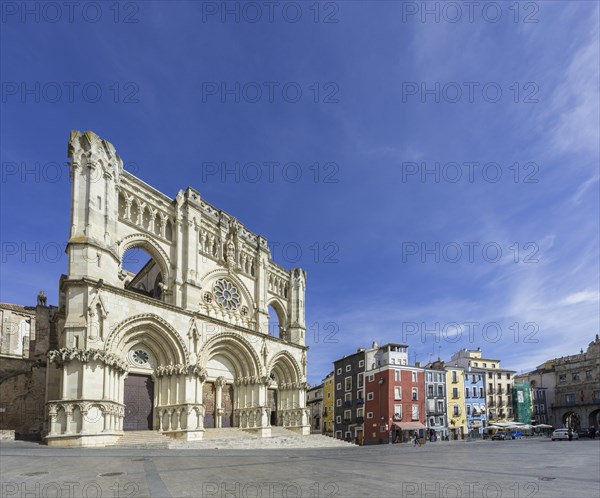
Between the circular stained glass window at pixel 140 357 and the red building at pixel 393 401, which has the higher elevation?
the circular stained glass window at pixel 140 357

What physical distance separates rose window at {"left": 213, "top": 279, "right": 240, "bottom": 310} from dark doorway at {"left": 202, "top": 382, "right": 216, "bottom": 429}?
621 centimetres

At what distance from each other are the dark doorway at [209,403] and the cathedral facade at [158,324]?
98 mm

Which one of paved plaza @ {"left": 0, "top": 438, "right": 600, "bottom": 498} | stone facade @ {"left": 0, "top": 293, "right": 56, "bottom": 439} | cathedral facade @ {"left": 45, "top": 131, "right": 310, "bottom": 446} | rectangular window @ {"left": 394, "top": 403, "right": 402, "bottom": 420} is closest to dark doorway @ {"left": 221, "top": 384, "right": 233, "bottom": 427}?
cathedral facade @ {"left": 45, "top": 131, "right": 310, "bottom": 446}

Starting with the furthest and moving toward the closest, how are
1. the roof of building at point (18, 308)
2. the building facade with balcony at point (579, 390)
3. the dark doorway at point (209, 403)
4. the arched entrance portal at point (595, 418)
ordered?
the arched entrance portal at point (595, 418), the building facade with balcony at point (579, 390), the roof of building at point (18, 308), the dark doorway at point (209, 403)

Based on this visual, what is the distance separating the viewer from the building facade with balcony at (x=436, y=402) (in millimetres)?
67625

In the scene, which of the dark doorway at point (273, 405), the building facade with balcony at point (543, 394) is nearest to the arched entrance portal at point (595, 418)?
the building facade with balcony at point (543, 394)

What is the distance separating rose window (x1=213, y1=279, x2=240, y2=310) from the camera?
3785 centimetres

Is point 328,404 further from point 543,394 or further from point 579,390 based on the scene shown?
point 579,390

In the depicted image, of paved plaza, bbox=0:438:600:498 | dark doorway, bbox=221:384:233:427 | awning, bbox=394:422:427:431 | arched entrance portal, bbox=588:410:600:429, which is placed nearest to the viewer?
Result: paved plaza, bbox=0:438:600:498

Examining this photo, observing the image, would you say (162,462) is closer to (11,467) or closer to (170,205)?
(11,467)

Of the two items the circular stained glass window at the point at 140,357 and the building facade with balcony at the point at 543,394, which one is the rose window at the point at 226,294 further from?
the building facade with balcony at the point at 543,394

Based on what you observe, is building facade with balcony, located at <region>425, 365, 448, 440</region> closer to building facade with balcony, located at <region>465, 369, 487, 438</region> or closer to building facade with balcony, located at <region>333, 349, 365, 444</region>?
building facade with balcony, located at <region>465, 369, 487, 438</region>

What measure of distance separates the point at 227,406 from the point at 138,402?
912cm

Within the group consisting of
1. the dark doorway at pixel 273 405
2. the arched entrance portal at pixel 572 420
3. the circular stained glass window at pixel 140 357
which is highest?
the circular stained glass window at pixel 140 357
